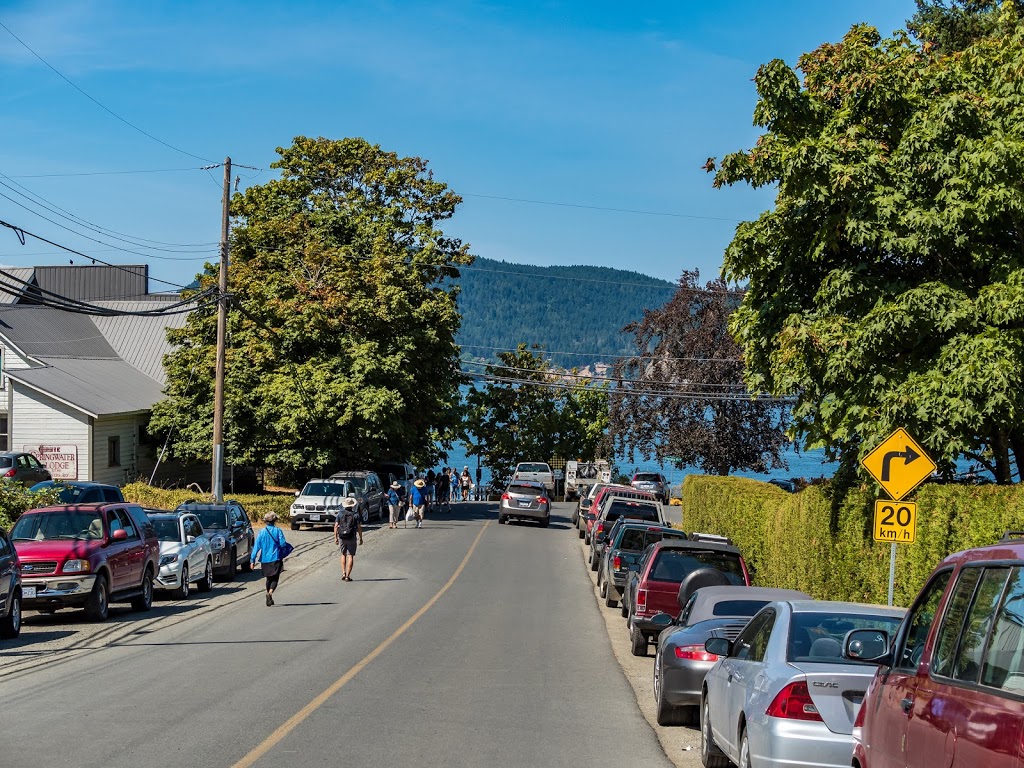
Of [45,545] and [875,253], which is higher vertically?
[875,253]

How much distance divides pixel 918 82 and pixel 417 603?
13.2m

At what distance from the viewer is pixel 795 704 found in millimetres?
7691

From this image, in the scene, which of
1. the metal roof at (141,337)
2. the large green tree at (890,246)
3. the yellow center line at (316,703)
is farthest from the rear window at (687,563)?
the metal roof at (141,337)

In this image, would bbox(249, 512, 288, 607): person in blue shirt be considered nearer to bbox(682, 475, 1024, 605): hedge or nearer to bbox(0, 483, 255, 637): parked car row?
bbox(0, 483, 255, 637): parked car row

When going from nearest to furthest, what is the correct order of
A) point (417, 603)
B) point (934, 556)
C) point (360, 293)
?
point (934, 556) → point (417, 603) → point (360, 293)

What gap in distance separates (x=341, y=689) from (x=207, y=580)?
524 inches

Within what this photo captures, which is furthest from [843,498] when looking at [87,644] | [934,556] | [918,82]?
[87,644]

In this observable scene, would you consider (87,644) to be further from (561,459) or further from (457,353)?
(561,459)

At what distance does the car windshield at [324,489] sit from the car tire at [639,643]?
81.8 ft

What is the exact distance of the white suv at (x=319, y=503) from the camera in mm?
40688

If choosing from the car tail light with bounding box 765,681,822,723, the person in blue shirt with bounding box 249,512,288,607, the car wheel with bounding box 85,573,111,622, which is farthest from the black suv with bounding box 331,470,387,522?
the car tail light with bounding box 765,681,822,723

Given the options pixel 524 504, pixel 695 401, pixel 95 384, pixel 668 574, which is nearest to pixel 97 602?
pixel 668 574

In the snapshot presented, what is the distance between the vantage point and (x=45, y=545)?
1975 cm

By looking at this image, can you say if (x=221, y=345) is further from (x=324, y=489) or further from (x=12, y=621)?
(x=12, y=621)
